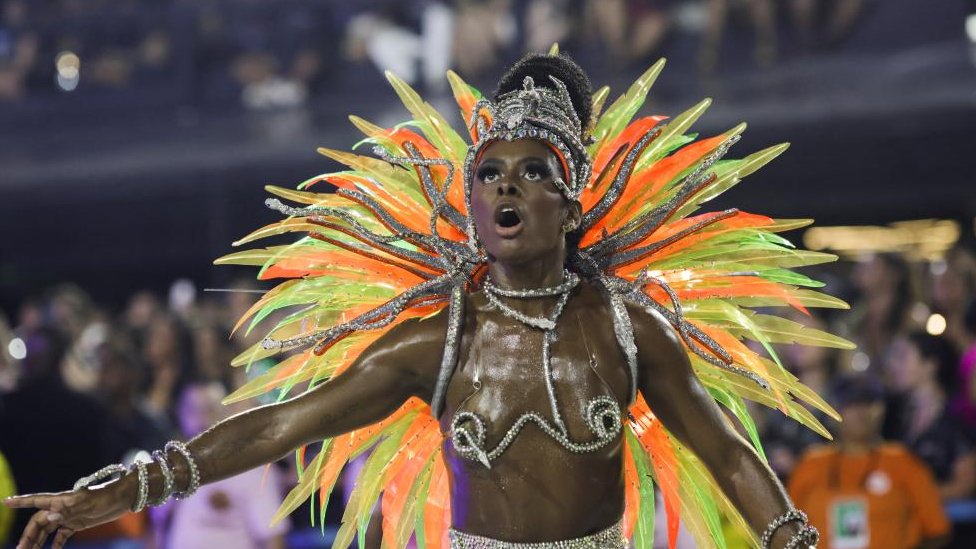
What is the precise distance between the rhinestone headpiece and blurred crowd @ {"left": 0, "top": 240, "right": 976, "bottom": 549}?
1.83 metres

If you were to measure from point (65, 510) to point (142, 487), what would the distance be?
0.55 feet

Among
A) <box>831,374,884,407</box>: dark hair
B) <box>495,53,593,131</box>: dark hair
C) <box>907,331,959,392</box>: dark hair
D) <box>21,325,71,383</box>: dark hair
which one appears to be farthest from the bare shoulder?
<box>21,325,71,383</box>: dark hair

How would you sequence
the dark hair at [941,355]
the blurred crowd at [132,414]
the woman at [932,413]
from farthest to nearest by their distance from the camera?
the dark hair at [941,355] < the woman at [932,413] < the blurred crowd at [132,414]

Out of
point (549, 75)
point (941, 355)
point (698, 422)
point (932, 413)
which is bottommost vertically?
point (698, 422)

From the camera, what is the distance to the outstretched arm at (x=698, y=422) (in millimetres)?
2783

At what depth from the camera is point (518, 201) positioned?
291 cm

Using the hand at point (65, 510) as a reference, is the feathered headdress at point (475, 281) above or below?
above

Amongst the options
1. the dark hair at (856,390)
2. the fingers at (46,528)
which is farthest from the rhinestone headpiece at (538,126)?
the dark hair at (856,390)

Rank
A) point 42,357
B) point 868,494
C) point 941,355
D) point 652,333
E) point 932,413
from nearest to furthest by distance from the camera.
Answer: point 652,333 < point 868,494 < point 932,413 < point 941,355 < point 42,357

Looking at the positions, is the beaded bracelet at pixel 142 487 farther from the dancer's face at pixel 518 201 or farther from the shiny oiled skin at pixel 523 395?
the dancer's face at pixel 518 201

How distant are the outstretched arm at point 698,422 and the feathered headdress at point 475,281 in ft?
0.59

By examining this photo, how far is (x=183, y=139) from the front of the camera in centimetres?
924

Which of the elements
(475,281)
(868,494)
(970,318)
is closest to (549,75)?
(475,281)

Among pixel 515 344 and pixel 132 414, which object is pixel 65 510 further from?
pixel 132 414
